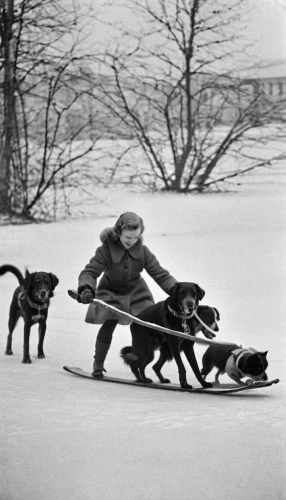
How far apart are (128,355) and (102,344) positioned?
0.44ft

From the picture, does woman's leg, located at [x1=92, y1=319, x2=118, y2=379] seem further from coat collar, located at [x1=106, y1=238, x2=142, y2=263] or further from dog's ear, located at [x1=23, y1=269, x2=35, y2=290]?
dog's ear, located at [x1=23, y1=269, x2=35, y2=290]

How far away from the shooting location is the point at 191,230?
6117 millimetres

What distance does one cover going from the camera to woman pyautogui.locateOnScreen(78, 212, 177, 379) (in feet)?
13.4

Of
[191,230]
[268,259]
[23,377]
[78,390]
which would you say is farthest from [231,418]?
[191,230]

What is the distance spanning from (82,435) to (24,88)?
3.31 meters

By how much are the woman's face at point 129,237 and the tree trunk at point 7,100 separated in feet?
7.46

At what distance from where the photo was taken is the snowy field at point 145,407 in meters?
3.36

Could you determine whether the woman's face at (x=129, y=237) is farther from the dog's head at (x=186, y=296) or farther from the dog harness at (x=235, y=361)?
the dog harness at (x=235, y=361)

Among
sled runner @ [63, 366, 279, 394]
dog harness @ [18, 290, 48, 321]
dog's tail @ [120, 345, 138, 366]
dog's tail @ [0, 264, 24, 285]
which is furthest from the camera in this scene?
dog's tail @ [0, 264, 24, 285]

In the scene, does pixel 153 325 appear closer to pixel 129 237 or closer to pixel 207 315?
pixel 207 315

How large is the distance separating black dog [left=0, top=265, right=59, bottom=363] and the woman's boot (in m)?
0.32

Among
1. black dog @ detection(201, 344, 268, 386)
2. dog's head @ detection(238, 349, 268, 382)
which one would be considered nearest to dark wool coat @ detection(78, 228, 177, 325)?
black dog @ detection(201, 344, 268, 386)

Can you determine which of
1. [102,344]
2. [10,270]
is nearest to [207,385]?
[102,344]

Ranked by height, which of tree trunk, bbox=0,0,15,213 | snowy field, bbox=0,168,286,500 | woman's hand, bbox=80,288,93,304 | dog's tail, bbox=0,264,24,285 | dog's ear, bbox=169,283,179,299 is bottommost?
snowy field, bbox=0,168,286,500
